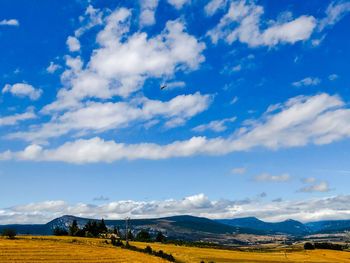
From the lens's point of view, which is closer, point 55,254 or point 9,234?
point 55,254

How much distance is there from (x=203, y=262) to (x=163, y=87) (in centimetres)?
5663

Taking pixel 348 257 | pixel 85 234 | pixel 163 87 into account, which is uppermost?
pixel 163 87

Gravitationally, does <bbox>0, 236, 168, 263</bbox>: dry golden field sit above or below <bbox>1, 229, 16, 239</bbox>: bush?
below

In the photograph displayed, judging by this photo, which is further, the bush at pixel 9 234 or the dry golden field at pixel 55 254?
the bush at pixel 9 234

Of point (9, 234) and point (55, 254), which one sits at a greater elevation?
point (9, 234)

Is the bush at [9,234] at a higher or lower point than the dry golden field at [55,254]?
higher

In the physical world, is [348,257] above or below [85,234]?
below

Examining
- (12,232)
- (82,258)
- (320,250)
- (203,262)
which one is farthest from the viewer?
(320,250)

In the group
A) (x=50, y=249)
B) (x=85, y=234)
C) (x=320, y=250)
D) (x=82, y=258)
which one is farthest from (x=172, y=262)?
(x=320, y=250)

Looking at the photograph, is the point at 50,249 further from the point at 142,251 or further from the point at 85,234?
the point at 85,234

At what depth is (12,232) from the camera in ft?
350

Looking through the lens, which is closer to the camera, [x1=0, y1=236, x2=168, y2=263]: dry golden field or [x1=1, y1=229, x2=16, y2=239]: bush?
[x1=0, y1=236, x2=168, y2=263]: dry golden field

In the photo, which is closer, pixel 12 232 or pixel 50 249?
pixel 50 249

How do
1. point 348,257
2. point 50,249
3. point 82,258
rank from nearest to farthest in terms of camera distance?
1. point 82,258
2. point 50,249
3. point 348,257
